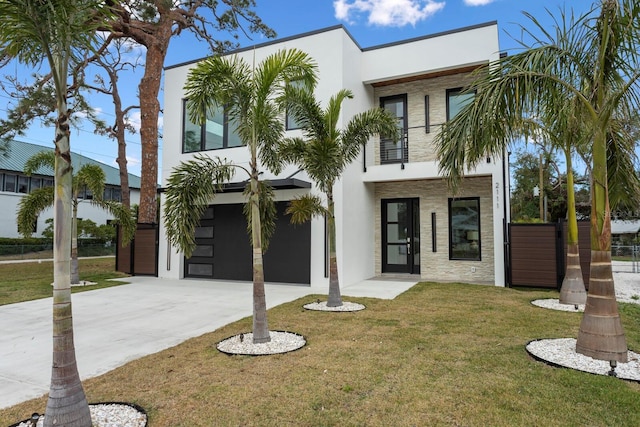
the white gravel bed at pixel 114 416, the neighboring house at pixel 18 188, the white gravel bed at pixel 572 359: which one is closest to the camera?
the white gravel bed at pixel 114 416

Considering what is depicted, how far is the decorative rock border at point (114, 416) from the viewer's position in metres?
3.10

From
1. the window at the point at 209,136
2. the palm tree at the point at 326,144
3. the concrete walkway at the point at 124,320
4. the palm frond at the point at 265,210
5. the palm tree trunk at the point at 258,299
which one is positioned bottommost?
the concrete walkway at the point at 124,320

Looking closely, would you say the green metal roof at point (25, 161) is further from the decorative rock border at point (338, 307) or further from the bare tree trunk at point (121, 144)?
the decorative rock border at point (338, 307)

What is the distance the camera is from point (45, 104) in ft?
52.2

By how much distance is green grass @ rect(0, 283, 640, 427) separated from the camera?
3.18 meters

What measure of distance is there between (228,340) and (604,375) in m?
4.35

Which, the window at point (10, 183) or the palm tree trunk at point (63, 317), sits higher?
the window at point (10, 183)

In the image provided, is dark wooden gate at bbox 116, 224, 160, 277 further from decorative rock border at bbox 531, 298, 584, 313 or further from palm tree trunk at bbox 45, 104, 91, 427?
decorative rock border at bbox 531, 298, 584, 313

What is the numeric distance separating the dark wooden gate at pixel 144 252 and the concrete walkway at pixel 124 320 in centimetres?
165

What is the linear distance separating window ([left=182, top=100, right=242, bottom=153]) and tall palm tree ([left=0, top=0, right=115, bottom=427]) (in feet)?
28.2

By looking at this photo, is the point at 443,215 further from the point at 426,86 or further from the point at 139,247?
the point at 139,247

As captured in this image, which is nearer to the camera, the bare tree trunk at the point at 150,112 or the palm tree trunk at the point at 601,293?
the palm tree trunk at the point at 601,293

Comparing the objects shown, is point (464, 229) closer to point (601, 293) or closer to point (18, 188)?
point (601, 293)

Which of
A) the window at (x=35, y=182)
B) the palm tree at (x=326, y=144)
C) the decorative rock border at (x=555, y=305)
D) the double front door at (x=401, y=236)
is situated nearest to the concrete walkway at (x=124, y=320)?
the double front door at (x=401, y=236)
